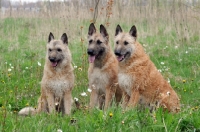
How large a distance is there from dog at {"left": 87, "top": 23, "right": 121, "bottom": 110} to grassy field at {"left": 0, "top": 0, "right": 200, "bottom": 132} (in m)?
0.34

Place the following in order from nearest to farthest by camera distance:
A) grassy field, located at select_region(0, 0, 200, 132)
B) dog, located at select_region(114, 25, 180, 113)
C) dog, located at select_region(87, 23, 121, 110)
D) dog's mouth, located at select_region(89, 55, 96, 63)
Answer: grassy field, located at select_region(0, 0, 200, 132), dog, located at select_region(114, 25, 180, 113), dog, located at select_region(87, 23, 121, 110), dog's mouth, located at select_region(89, 55, 96, 63)

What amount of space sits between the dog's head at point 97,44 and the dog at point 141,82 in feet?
1.91

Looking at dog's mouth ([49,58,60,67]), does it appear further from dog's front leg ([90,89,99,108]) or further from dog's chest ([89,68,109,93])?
dog's front leg ([90,89,99,108])

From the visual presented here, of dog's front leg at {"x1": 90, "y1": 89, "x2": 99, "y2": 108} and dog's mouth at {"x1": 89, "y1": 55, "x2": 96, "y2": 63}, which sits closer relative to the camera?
dog's front leg at {"x1": 90, "y1": 89, "x2": 99, "y2": 108}

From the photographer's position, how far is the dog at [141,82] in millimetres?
6045

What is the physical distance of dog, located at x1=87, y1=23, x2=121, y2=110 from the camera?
6.65 meters

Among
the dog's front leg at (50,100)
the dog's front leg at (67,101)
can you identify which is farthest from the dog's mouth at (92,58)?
the dog's front leg at (50,100)

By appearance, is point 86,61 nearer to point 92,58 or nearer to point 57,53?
point 92,58

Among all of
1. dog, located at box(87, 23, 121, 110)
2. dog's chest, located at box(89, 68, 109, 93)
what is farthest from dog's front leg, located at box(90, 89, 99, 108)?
dog's chest, located at box(89, 68, 109, 93)

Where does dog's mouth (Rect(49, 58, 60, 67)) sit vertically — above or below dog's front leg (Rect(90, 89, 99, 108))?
above

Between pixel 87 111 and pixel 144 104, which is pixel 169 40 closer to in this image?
pixel 144 104

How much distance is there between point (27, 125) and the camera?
435cm

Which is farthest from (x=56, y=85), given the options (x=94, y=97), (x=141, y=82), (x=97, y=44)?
(x=141, y=82)

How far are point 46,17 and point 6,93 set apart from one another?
7.57 metres
